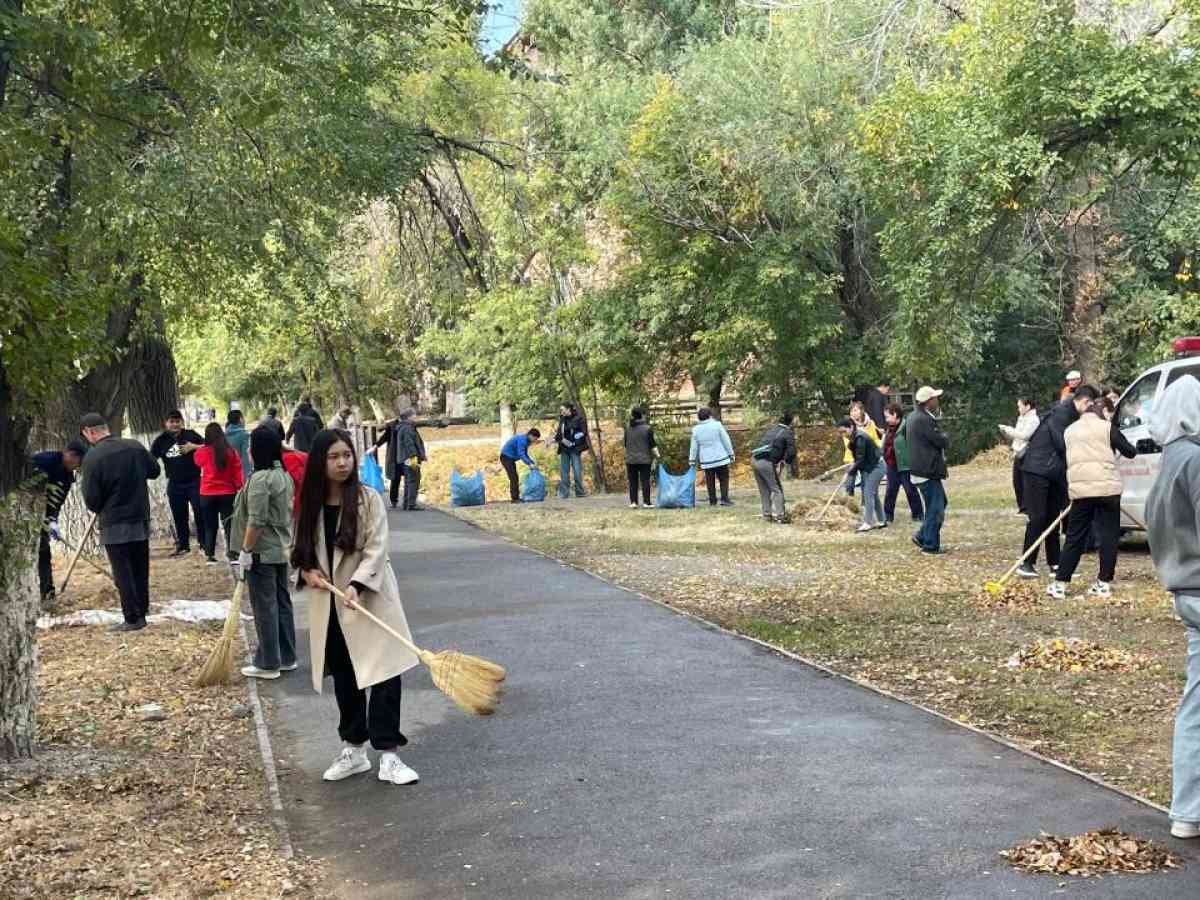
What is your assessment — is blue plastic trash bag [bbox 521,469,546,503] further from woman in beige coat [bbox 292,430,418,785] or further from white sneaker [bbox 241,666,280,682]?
woman in beige coat [bbox 292,430,418,785]

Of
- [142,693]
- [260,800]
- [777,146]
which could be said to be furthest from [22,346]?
[777,146]

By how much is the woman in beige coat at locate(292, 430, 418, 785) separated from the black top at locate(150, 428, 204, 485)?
1223cm

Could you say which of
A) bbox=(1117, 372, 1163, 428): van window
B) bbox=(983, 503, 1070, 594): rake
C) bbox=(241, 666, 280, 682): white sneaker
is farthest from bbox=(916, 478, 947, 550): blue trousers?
bbox=(241, 666, 280, 682): white sneaker

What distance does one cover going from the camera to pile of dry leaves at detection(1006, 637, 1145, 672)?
9.68 metres

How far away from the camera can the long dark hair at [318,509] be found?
730 centimetres

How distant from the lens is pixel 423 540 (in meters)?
20.5

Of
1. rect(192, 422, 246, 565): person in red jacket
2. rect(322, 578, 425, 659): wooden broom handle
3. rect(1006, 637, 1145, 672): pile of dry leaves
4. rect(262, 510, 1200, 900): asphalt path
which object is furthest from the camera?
rect(192, 422, 246, 565): person in red jacket

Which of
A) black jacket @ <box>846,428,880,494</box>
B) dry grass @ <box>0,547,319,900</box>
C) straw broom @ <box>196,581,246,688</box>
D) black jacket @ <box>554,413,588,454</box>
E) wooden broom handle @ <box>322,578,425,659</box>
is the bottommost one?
dry grass @ <box>0,547,319,900</box>

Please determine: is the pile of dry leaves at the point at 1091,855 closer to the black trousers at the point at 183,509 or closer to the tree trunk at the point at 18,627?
the tree trunk at the point at 18,627

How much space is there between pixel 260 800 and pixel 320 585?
3.56ft

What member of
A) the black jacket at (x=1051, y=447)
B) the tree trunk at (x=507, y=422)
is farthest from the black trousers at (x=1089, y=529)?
the tree trunk at (x=507, y=422)

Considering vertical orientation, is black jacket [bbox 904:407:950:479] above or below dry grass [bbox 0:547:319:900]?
above

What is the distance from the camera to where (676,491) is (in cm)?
2555

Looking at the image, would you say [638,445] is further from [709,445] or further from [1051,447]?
[1051,447]
